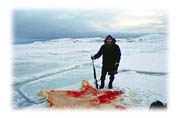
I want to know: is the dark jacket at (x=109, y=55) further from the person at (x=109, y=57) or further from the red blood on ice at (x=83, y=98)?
the red blood on ice at (x=83, y=98)

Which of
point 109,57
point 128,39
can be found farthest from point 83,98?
point 128,39

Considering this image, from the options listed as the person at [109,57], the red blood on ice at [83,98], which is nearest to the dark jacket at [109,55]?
the person at [109,57]

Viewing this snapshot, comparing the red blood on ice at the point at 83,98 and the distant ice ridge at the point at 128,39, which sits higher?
the distant ice ridge at the point at 128,39

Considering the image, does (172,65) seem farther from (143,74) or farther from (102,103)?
(102,103)

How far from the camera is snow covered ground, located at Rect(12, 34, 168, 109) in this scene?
1.75 meters

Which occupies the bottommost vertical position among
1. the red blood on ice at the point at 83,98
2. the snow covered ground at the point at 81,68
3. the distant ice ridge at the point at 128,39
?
the red blood on ice at the point at 83,98

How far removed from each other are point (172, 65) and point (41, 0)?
81cm

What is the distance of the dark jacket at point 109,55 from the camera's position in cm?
176

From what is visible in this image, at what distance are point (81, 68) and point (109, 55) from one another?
172 mm

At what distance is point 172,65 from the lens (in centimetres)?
176

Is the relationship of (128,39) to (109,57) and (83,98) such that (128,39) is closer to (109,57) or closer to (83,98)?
(109,57)

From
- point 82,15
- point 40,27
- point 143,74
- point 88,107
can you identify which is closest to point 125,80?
point 143,74
